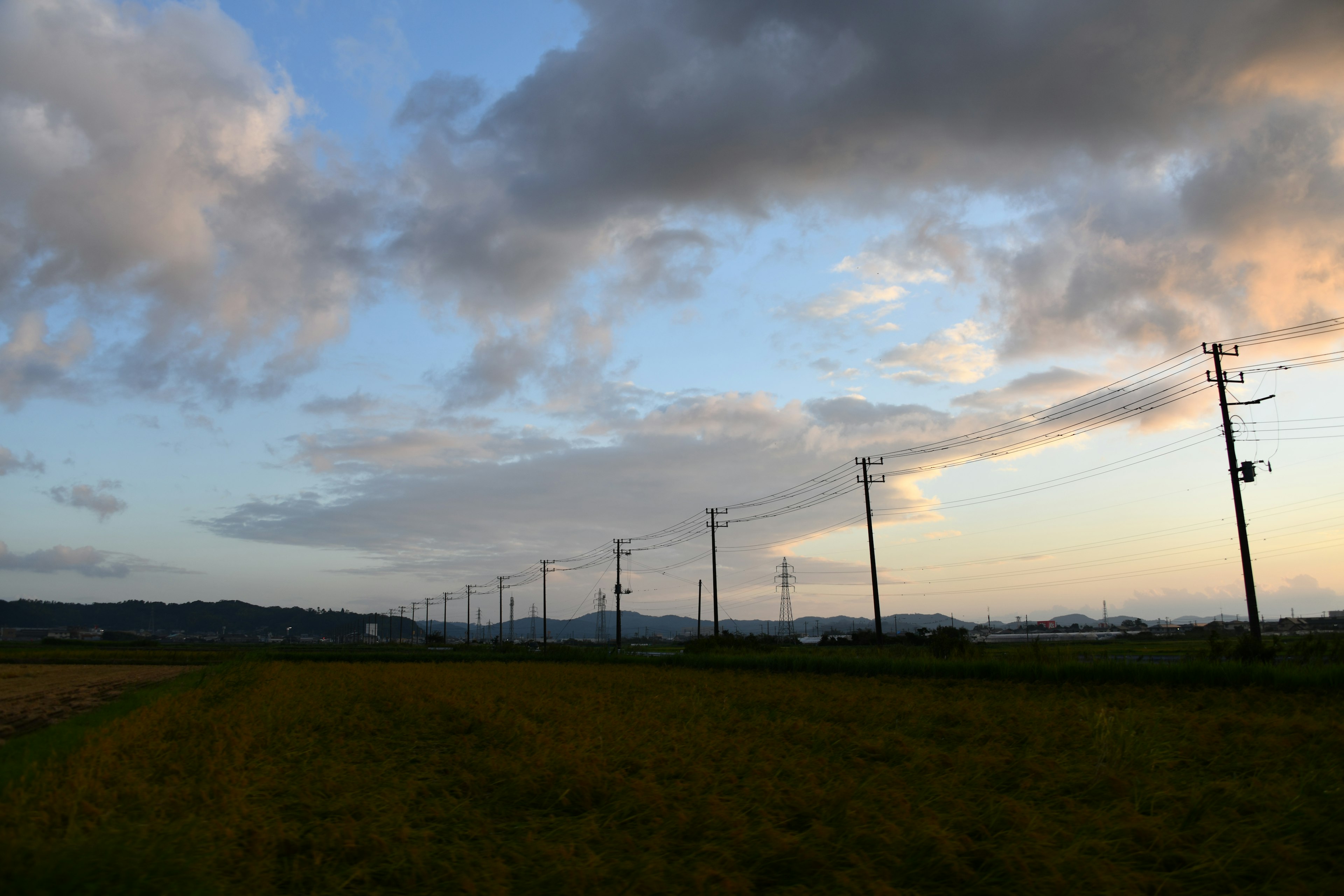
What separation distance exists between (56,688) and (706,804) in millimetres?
41252

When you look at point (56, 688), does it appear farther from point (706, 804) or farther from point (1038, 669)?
point (1038, 669)

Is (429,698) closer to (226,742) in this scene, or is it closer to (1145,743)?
(226,742)

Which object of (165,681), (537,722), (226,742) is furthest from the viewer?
(165,681)

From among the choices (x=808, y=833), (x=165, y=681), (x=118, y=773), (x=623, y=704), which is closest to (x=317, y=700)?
(x=623, y=704)

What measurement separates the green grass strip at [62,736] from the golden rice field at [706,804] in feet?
1.49

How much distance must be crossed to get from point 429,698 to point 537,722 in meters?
7.70

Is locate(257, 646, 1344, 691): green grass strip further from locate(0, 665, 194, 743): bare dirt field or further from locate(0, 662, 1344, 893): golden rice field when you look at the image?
A: locate(0, 665, 194, 743): bare dirt field

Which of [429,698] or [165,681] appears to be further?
[165,681]

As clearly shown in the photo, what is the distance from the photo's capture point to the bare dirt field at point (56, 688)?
23.9 metres

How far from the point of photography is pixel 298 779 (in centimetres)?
1125

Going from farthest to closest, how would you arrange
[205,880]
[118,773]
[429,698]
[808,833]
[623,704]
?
[429,698] → [623,704] → [118,773] → [808,833] → [205,880]

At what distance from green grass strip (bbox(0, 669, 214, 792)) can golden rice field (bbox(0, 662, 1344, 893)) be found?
0.45m

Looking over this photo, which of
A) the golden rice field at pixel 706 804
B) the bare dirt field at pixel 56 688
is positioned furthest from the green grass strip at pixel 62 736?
the bare dirt field at pixel 56 688

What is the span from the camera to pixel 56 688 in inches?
1441
